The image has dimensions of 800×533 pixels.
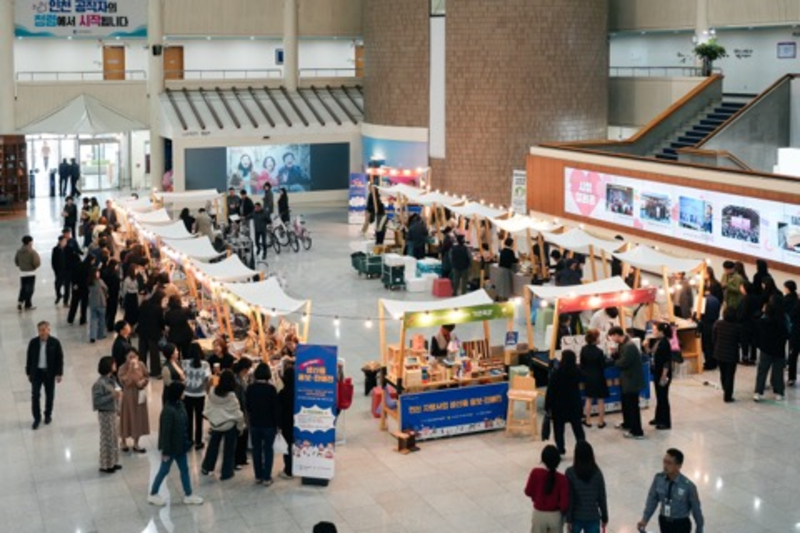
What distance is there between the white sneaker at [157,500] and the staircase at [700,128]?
63.8 ft

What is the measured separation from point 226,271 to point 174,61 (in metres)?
22.6

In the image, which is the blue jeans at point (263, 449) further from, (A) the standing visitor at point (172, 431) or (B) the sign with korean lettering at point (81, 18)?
(B) the sign with korean lettering at point (81, 18)

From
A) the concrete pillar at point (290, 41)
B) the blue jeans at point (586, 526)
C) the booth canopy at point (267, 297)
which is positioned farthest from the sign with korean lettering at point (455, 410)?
the concrete pillar at point (290, 41)

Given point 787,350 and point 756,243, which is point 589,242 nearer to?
point 756,243

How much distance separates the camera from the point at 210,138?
33844 millimetres

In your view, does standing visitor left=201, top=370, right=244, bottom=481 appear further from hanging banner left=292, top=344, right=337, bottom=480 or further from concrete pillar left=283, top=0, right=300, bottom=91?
concrete pillar left=283, top=0, right=300, bottom=91

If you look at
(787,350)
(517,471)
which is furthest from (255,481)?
(787,350)

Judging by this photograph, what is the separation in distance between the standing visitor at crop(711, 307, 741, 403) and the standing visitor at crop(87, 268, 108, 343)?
9.32 m

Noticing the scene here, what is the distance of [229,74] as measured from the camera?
1548 inches

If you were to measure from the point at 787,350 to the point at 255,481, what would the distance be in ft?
30.2

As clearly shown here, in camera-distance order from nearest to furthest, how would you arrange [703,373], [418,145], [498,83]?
1. [703,373]
2. [498,83]
3. [418,145]

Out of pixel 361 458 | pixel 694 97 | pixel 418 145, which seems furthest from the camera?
Answer: pixel 418 145

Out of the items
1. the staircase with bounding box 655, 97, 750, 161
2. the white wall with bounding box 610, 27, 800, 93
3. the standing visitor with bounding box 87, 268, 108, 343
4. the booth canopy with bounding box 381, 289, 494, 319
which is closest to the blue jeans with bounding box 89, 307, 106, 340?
the standing visitor with bounding box 87, 268, 108, 343

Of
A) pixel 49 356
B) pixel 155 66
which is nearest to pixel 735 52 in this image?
pixel 155 66
